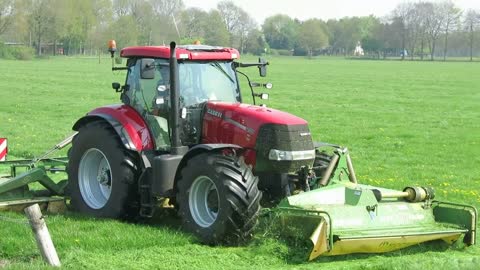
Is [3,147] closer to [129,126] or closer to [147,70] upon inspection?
[129,126]

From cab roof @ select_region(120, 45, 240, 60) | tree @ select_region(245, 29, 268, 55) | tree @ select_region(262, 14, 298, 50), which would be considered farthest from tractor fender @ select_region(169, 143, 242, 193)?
tree @ select_region(262, 14, 298, 50)

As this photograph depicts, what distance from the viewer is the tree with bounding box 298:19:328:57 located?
138875 millimetres

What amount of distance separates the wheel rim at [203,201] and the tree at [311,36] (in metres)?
129

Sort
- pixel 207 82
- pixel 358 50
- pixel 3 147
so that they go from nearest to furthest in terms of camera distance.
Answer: pixel 207 82 < pixel 3 147 < pixel 358 50

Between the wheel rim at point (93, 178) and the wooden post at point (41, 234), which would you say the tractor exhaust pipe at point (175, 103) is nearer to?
the wheel rim at point (93, 178)

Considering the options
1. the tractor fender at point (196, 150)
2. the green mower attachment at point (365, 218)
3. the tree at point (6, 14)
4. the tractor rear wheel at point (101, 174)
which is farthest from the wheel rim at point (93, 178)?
the tree at point (6, 14)

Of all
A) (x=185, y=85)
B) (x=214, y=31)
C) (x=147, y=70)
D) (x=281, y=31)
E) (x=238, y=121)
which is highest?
(x=281, y=31)

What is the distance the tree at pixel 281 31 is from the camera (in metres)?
123

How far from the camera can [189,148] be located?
8.18m

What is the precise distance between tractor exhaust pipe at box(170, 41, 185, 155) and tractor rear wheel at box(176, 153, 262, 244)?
49 centimetres

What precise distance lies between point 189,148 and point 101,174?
1336mm

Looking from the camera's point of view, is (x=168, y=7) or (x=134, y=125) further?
(x=168, y=7)

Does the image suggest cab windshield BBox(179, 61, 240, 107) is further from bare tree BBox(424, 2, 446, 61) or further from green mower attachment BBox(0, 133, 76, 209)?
bare tree BBox(424, 2, 446, 61)

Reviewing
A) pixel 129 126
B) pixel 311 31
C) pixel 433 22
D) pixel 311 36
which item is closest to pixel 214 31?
pixel 129 126
